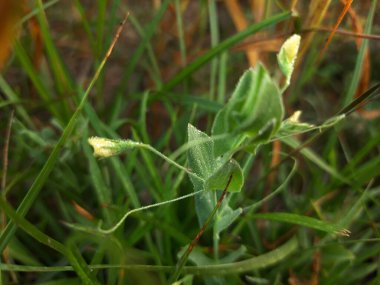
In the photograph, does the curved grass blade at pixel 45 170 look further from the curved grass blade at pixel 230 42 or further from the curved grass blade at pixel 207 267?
the curved grass blade at pixel 230 42

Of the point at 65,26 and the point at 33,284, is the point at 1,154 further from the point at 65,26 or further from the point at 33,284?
the point at 65,26

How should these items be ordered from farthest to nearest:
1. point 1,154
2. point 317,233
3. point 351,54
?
point 351,54
point 1,154
point 317,233

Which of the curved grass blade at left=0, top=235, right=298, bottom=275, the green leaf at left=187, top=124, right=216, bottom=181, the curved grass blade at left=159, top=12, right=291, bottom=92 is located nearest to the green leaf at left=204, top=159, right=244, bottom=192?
the green leaf at left=187, top=124, right=216, bottom=181

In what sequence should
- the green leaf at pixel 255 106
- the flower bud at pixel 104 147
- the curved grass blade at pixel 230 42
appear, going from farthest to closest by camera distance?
1. the curved grass blade at pixel 230 42
2. the flower bud at pixel 104 147
3. the green leaf at pixel 255 106

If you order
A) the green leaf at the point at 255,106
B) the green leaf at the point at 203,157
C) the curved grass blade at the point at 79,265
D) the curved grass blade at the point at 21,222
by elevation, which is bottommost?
the curved grass blade at the point at 79,265

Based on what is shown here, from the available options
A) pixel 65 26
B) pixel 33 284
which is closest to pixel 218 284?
pixel 33 284

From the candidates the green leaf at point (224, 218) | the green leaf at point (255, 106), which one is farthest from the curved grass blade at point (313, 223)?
the green leaf at point (255, 106)
